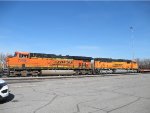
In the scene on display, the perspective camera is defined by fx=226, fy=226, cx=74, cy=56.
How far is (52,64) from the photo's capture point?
38.8 m

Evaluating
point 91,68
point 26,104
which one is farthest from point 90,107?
point 91,68

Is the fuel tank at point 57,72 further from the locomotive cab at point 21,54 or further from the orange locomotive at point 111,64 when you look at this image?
the orange locomotive at point 111,64

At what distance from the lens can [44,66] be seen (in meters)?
37.5

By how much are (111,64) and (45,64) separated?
21.0 metres

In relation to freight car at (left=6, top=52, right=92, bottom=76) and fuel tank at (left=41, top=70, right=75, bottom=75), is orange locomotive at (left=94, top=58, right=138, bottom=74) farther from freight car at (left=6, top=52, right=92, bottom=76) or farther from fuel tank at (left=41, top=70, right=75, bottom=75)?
fuel tank at (left=41, top=70, right=75, bottom=75)

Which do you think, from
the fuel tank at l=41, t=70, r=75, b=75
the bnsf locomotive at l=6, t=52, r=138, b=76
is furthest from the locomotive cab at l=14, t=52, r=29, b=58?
the fuel tank at l=41, t=70, r=75, b=75

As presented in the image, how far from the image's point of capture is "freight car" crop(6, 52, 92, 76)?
33.1 metres

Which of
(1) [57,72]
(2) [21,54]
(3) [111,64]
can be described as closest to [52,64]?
(1) [57,72]

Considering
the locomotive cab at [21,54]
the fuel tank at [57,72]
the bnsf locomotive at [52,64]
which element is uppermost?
the locomotive cab at [21,54]

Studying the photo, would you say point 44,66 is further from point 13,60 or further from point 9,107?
point 9,107

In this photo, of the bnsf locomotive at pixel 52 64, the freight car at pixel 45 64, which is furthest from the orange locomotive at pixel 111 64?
the freight car at pixel 45 64

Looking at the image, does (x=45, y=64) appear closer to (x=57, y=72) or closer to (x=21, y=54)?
(x=57, y=72)

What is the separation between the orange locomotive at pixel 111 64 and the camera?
49.1m

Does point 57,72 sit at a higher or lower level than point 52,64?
lower
